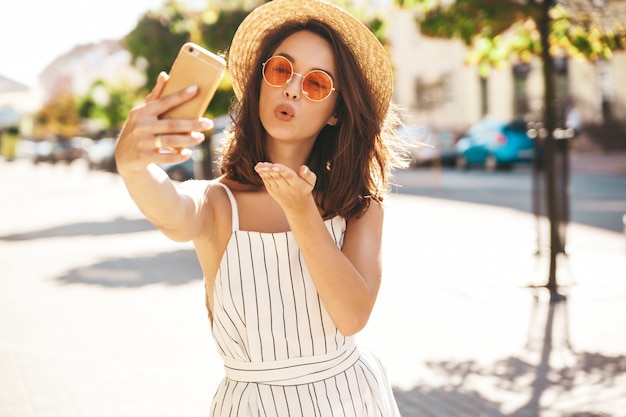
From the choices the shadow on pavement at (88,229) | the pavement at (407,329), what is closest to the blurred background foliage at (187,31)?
the shadow on pavement at (88,229)

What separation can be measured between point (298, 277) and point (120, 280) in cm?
777

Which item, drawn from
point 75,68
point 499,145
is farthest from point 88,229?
point 75,68

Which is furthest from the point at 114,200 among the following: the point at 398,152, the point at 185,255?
the point at 398,152

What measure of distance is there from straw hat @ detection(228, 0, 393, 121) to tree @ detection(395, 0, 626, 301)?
5369mm

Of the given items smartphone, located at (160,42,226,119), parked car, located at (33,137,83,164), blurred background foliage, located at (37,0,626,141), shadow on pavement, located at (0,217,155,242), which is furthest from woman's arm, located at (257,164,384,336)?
parked car, located at (33,137,83,164)

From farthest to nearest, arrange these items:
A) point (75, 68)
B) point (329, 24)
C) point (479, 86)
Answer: point (75, 68), point (479, 86), point (329, 24)

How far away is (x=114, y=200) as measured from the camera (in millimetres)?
23000

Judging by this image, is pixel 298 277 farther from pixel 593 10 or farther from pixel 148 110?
pixel 593 10

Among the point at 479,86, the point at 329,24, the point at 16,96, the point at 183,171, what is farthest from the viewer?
the point at 16,96

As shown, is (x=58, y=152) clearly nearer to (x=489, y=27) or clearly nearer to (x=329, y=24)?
(x=489, y=27)

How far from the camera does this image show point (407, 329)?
6547 millimetres

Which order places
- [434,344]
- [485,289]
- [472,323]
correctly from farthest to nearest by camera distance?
[485,289]
[472,323]
[434,344]

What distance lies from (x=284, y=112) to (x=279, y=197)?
392 millimetres

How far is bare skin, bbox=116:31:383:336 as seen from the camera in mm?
1588
